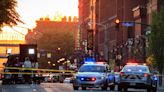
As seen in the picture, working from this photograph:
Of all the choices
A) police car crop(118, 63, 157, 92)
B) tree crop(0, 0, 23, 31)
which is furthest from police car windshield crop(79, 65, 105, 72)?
tree crop(0, 0, 23, 31)

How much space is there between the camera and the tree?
30889mm

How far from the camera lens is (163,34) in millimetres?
56469

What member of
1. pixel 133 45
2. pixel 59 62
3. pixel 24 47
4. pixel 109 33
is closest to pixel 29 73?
pixel 24 47

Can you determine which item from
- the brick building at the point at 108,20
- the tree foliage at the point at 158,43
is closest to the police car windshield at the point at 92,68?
the tree foliage at the point at 158,43

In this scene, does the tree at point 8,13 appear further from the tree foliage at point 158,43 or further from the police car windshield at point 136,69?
the tree foliage at point 158,43

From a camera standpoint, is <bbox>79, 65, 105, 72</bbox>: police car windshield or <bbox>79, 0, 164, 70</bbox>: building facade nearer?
Result: <bbox>79, 65, 105, 72</bbox>: police car windshield

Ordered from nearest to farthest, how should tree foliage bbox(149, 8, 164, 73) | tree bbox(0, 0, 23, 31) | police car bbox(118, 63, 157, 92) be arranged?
tree bbox(0, 0, 23, 31) < police car bbox(118, 63, 157, 92) < tree foliage bbox(149, 8, 164, 73)

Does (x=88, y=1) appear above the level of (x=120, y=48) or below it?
above

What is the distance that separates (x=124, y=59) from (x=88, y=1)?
59.5m

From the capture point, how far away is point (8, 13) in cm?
3244

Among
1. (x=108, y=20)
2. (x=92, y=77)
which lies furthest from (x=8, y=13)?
(x=108, y=20)

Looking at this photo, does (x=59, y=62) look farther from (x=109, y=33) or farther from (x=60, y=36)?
(x=109, y=33)

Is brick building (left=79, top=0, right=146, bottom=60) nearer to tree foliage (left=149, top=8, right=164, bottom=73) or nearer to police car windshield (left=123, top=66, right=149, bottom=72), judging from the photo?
tree foliage (left=149, top=8, right=164, bottom=73)

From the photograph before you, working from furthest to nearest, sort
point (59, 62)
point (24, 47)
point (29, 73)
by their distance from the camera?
point (59, 62) → point (24, 47) → point (29, 73)
